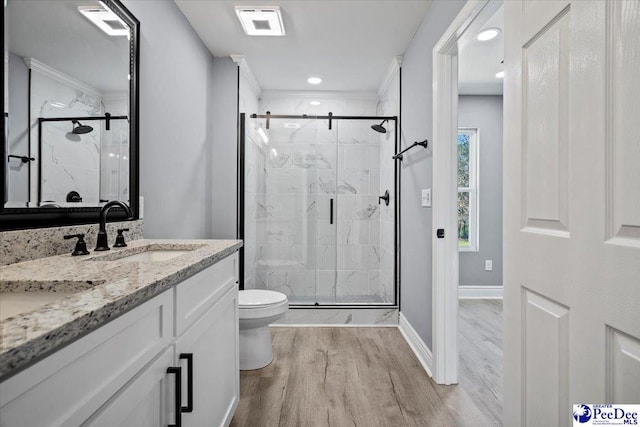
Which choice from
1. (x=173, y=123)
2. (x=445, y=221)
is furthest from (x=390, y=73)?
(x=173, y=123)

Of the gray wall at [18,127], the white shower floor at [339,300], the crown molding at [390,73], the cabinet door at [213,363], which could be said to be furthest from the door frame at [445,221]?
the gray wall at [18,127]

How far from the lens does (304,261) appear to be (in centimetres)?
350

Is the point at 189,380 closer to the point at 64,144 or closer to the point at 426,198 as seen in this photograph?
the point at 64,144

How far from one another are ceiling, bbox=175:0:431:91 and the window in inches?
53.0

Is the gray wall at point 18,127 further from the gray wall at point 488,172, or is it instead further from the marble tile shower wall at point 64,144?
the gray wall at point 488,172

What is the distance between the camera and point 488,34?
2680mm

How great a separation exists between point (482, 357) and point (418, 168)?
1.45m

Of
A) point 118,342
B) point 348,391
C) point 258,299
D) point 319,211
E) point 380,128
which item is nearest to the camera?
point 118,342

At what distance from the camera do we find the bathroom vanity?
481 millimetres

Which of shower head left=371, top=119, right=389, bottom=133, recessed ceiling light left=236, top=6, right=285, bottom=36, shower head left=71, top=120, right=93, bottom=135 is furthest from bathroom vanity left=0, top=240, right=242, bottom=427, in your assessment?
shower head left=371, top=119, right=389, bottom=133

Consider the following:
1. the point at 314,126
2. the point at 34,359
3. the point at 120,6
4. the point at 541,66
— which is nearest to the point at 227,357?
the point at 34,359

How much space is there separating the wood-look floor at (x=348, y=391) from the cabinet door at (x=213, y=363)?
0.31 metres

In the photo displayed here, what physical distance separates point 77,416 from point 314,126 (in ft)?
10.5

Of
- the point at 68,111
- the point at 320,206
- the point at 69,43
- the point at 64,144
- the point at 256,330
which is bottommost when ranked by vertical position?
the point at 256,330
